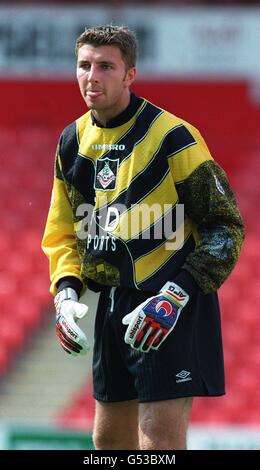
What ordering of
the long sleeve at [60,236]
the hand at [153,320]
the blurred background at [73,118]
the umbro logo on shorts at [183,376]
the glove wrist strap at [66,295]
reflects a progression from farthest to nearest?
the blurred background at [73,118] < the long sleeve at [60,236] < the glove wrist strap at [66,295] < the umbro logo on shorts at [183,376] < the hand at [153,320]

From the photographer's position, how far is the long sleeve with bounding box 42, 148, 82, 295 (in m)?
4.29

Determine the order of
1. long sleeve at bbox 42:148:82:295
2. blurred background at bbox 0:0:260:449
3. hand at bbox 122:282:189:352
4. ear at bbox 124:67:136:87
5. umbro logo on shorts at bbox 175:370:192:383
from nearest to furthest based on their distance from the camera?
hand at bbox 122:282:189:352
umbro logo on shorts at bbox 175:370:192:383
ear at bbox 124:67:136:87
long sleeve at bbox 42:148:82:295
blurred background at bbox 0:0:260:449

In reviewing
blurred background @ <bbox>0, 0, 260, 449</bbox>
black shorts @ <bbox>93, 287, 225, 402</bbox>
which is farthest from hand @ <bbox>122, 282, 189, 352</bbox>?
blurred background @ <bbox>0, 0, 260, 449</bbox>

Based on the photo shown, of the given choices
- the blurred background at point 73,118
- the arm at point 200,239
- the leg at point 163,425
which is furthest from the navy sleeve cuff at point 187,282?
the blurred background at point 73,118

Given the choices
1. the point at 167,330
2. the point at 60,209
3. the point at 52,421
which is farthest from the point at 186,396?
the point at 52,421

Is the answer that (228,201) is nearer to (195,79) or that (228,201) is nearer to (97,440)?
(97,440)

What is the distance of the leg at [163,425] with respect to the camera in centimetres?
388

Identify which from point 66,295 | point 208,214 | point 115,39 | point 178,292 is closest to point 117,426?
point 66,295

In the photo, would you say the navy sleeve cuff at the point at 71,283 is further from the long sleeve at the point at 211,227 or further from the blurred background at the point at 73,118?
the blurred background at the point at 73,118

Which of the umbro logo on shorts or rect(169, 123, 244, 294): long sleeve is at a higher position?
rect(169, 123, 244, 294): long sleeve

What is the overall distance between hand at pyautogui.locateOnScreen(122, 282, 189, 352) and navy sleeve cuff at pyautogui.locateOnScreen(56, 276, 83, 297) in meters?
0.40

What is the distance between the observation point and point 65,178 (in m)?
4.25

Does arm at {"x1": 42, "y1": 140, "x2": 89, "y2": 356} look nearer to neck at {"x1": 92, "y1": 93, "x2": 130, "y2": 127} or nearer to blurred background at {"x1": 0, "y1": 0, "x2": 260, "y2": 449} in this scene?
neck at {"x1": 92, "y1": 93, "x2": 130, "y2": 127}

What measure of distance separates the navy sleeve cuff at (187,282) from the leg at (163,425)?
38 cm
